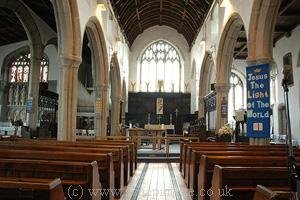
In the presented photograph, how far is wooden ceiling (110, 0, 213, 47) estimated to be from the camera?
16656 mm

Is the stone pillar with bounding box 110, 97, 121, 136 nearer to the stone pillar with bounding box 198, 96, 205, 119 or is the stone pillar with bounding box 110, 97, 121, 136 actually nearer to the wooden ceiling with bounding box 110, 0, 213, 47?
the wooden ceiling with bounding box 110, 0, 213, 47

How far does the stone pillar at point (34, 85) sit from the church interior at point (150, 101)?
0.13 feet

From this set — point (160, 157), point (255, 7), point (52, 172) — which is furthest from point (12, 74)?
point (52, 172)

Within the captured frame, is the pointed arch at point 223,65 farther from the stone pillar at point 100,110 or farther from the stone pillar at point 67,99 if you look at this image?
the stone pillar at point 67,99

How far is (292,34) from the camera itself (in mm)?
13922

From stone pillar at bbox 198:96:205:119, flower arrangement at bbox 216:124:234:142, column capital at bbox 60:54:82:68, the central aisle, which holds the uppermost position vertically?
column capital at bbox 60:54:82:68

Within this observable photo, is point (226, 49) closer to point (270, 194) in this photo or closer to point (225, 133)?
point (225, 133)

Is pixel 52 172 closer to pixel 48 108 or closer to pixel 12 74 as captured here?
pixel 48 108

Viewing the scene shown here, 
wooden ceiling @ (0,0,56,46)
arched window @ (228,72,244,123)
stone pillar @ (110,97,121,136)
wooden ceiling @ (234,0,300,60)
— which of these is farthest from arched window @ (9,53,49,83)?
arched window @ (228,72,244,123)

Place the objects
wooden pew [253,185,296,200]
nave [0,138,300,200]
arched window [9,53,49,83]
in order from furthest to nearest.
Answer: arched window [9,53,49,83], nave [0,138,300,200], wooden pew [253,185,296,200]

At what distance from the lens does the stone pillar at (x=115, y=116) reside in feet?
55.7

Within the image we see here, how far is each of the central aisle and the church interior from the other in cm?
3

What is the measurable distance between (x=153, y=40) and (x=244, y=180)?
20.4 m

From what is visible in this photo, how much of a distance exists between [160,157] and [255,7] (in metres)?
5.58
